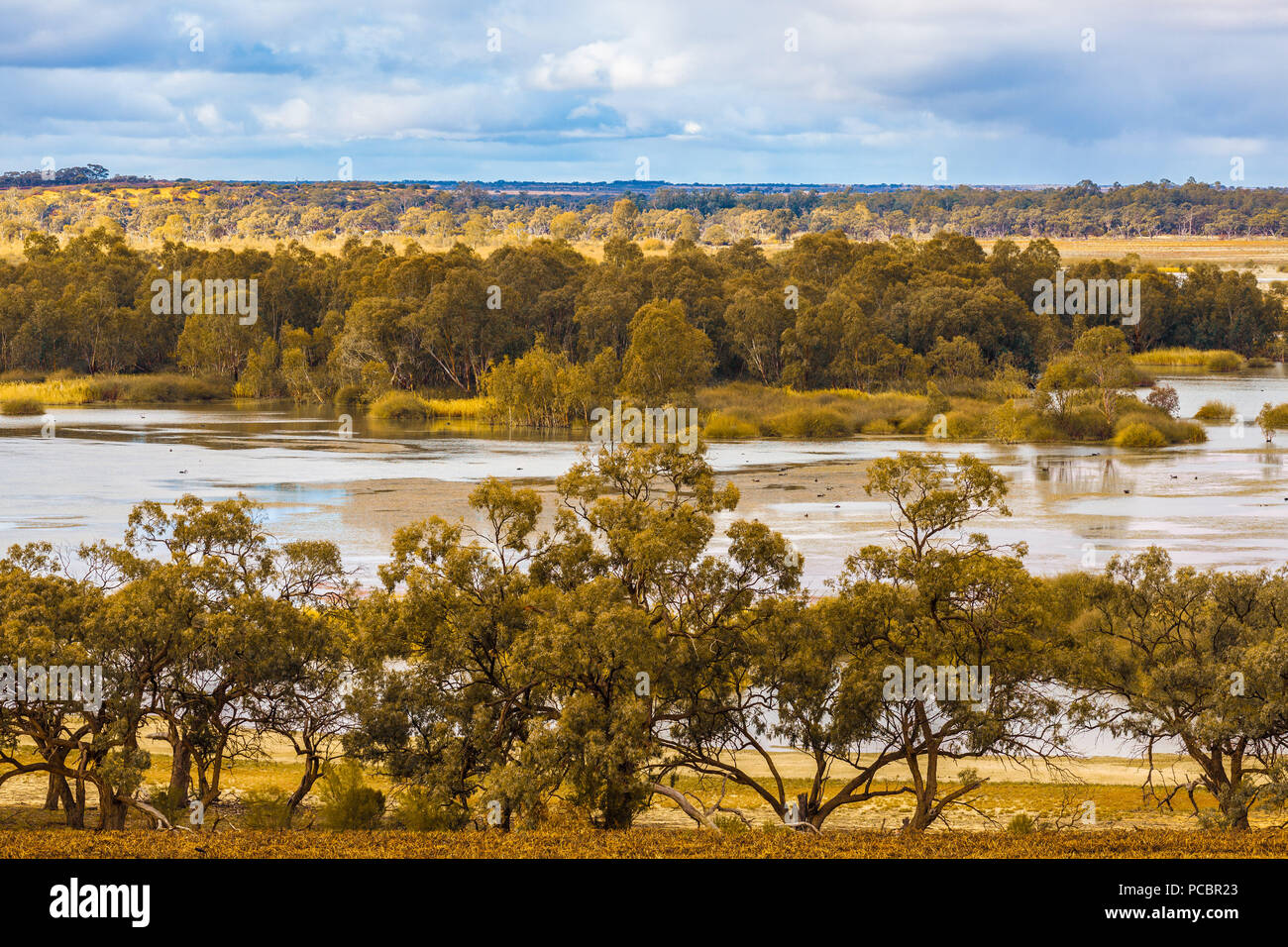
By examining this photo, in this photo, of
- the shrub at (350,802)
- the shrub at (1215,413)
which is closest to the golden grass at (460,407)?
the shrub at (1215,413)

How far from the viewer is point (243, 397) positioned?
9531 centimetres

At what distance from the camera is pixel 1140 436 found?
6450 centimetres

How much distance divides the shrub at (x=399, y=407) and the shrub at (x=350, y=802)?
6431 centimetres

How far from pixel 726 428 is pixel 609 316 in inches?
738

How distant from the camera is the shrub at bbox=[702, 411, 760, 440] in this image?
2810 inches

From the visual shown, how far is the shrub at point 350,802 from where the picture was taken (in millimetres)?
17812

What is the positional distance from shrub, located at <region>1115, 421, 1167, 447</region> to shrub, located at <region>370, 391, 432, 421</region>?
124ft

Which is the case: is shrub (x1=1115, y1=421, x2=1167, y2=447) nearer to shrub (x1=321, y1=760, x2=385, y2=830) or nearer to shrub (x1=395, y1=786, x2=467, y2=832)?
shrub (x1=321, y1=760, x2=385, y2=830)

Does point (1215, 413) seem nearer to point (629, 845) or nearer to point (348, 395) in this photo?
point (348, 395)

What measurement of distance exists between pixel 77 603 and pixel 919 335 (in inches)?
2960
